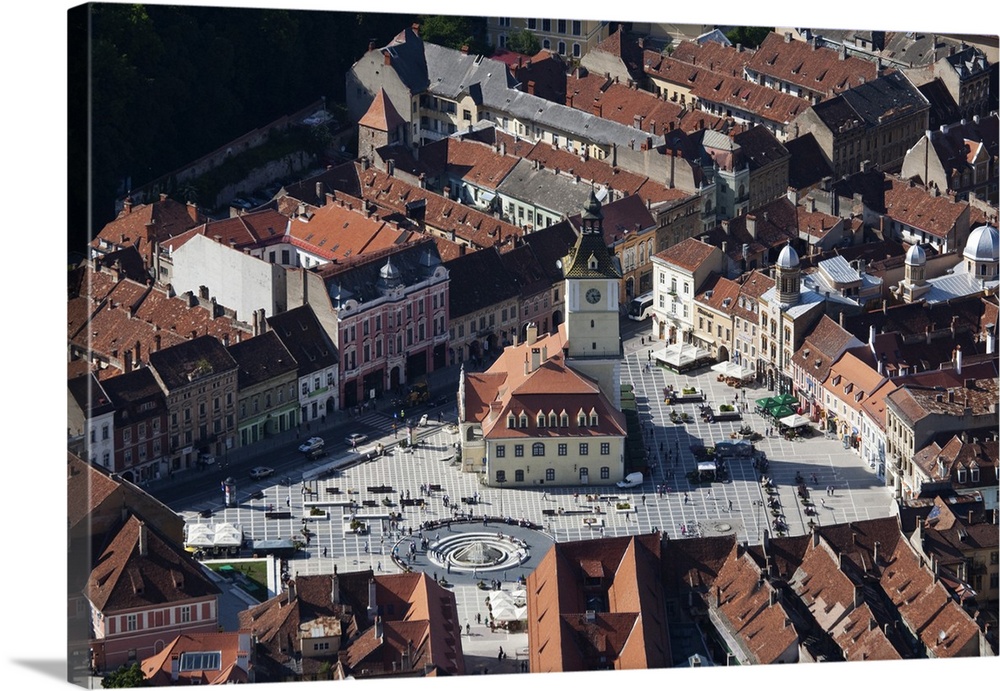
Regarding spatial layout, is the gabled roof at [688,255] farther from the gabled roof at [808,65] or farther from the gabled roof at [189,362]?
the gabled roof at [808,65]

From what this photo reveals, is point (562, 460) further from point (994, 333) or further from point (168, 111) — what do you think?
point (168, 111)

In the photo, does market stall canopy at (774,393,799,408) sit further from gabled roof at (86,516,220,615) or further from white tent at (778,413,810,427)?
gabled roof at (86,516,220,615)

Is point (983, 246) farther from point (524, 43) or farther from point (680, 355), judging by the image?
point (524, 43)

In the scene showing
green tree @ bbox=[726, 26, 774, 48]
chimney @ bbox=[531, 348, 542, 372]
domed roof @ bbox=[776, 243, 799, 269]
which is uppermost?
green tree @ bbox=[726, 26, 774, 48]

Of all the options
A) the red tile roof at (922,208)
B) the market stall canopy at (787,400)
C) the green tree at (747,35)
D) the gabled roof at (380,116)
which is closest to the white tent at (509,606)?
the market stall canopy at (787,400)

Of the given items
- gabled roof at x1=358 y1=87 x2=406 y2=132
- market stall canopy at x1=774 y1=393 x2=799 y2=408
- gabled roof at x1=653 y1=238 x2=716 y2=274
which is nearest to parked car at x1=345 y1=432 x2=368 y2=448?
market stall canopy at x1=774 y1=393 x2=799 y2=408

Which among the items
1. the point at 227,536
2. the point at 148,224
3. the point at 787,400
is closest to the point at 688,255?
the point at 787,400

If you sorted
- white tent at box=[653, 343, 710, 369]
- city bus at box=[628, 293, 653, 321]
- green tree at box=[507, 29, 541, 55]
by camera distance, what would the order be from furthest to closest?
green tree at box=[507, 29, 541, 55]
city bus at box=[628, 293, 653, 321]
white tent at box=[653, 343, 710, 369]
